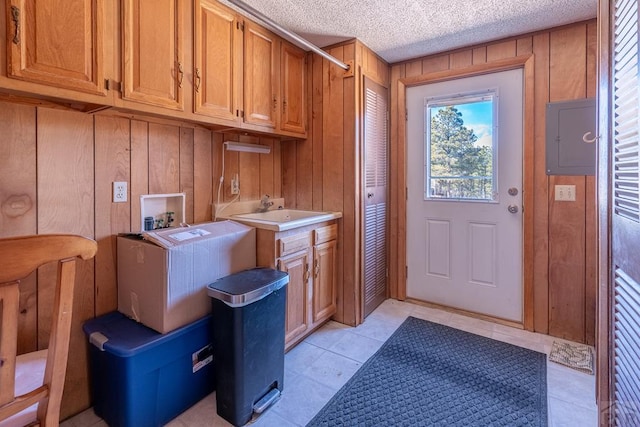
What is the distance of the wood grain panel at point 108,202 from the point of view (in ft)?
5.57

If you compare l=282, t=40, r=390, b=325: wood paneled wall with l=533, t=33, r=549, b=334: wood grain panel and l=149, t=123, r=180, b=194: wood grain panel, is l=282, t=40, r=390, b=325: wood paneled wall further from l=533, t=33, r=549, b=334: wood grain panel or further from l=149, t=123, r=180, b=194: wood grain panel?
l=533, t=33, r=549, b=334: wood grain panel

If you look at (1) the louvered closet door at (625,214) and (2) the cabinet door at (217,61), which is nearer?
(1) the louvered closet door at (625,214)

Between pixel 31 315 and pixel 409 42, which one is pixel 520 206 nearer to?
pixel 409 42

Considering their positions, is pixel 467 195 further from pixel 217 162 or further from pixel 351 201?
pixel 217 162

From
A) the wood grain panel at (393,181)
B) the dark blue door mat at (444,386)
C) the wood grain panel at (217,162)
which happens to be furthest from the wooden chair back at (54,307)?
the wood grain panel at (393,181)

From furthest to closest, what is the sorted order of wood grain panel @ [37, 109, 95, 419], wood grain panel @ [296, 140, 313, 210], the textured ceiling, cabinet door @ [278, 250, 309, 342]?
wood grain panel @ [296, 140, 313, 210] < cabinet door @ [278, 250, 309, 342] < the textured ceiling < wood grain panel @ [37, 109, 95, 419]

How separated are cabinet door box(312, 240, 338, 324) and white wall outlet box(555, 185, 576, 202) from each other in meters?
1.74

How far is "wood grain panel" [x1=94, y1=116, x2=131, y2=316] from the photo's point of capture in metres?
1.70

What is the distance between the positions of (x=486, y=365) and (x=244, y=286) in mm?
1679

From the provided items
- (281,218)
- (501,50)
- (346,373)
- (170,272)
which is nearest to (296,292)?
(346,373)

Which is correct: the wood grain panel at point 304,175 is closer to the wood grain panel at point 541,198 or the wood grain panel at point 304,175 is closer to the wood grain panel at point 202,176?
the wood grain panel at point 202,176

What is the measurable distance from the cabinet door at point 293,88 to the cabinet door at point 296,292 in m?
1.06

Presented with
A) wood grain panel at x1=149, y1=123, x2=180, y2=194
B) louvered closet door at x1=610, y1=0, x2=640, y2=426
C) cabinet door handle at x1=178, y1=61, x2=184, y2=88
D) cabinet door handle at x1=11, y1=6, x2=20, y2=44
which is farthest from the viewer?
wood grain panel at x1=149, y1=123, x2=180, y2=194

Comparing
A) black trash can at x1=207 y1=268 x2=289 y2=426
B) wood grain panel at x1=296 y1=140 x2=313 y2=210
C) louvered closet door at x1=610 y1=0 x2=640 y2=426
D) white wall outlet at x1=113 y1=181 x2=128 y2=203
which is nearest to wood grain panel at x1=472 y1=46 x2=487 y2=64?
wood grain panel at x1=296 y1=140 x2=313 y2=210
